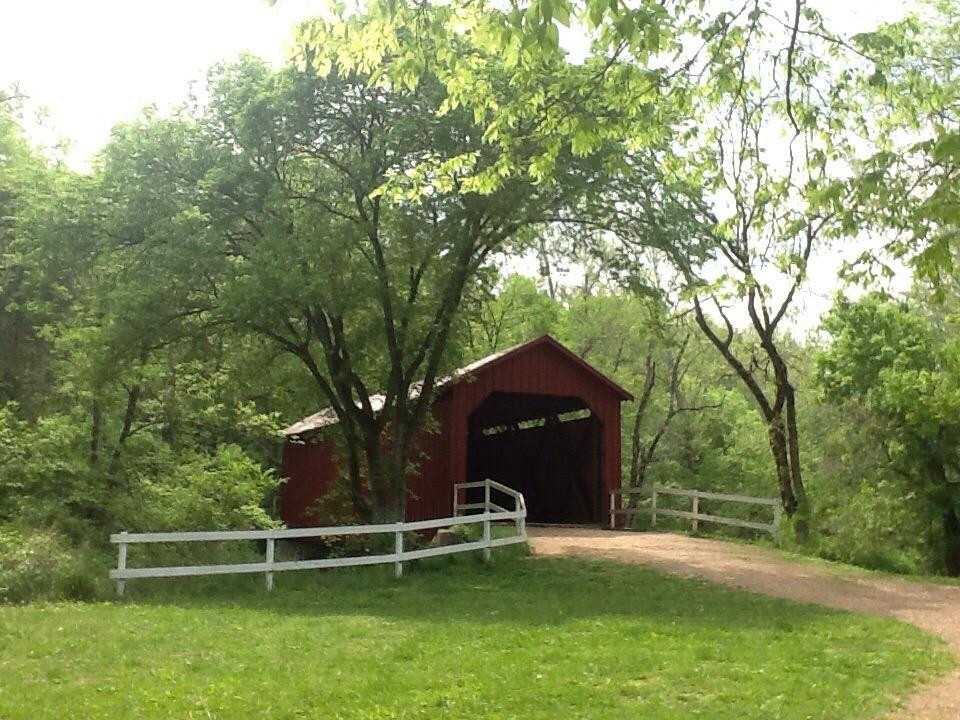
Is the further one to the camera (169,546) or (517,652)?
(169,546)

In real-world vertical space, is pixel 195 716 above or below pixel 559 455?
below

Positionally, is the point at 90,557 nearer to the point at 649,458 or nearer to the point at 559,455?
the point at 559,455

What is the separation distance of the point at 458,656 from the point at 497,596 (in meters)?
3.38

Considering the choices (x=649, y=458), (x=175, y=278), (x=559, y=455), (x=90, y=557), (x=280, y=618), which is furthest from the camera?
(x=649, y=458)

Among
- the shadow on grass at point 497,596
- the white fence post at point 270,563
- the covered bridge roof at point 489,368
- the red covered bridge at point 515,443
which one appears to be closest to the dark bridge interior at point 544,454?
the red covered bridge at point 515,443

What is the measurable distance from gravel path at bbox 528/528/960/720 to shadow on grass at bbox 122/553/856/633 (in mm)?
643

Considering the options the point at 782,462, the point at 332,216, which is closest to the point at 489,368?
the point at 332,216

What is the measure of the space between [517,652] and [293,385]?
32.9 ft

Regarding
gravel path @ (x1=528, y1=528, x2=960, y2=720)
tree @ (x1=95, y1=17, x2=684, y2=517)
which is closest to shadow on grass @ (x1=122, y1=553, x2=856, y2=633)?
gravel path @ (x1=528, y1=528, x2=960, y2=720)

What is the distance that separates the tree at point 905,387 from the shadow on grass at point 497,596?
→ 790cm

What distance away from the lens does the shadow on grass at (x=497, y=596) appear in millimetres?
8484

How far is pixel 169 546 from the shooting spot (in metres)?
13.0

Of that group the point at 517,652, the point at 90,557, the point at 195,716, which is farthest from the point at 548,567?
the point at 195,716

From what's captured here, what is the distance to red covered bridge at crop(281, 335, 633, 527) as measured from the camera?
17.0 metres
